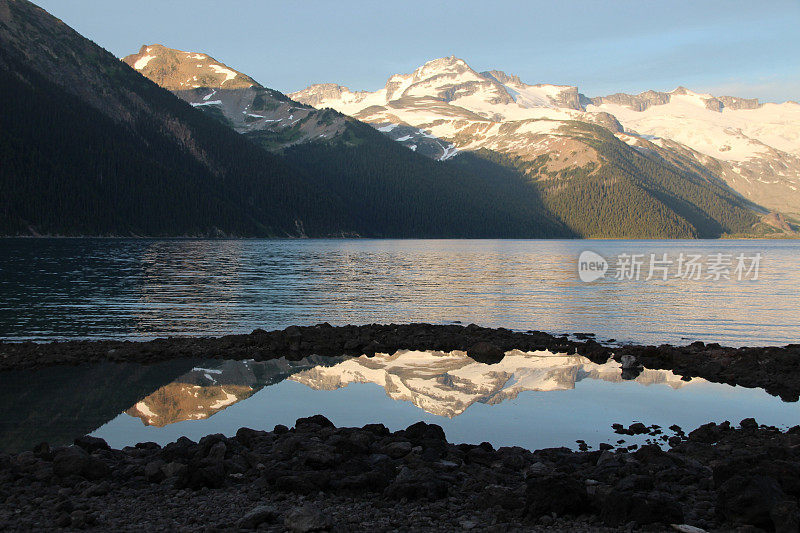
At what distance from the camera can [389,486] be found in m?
13.0

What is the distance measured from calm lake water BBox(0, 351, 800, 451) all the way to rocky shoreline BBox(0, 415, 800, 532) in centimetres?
267

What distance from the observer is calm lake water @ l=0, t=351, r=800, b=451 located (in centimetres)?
1938

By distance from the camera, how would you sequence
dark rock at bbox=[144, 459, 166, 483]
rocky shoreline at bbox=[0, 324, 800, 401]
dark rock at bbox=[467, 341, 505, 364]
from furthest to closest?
dark rock at bbox=[467, 341, 505, 364] → rocky shoreline at bbox=[0, 324, 800, 401] → dark rock at bbox=[144, 459, 166, 483]

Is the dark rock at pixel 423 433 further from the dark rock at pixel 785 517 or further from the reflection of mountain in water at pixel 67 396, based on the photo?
the reflection of mountain in water at pixel 67 396

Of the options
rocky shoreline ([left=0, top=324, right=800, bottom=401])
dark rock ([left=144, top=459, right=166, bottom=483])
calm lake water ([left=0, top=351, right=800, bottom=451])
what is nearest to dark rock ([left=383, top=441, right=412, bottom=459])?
calm lake water ([left=0, top=351, right=800, bottom=451])

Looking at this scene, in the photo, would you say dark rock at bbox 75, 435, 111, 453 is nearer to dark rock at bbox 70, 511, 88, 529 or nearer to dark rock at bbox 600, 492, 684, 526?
dark rock at bbox 70, 511, 88, 529

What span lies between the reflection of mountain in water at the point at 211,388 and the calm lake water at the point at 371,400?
5 cm

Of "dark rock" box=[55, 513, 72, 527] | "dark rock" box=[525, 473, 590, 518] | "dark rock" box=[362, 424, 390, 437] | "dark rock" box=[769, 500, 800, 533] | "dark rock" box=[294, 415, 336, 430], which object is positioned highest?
"dark rock" box=[769, 500, 800, 533]

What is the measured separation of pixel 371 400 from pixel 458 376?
5.34 metres

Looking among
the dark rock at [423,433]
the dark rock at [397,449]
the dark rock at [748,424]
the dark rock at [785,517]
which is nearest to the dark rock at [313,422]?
the dark rock at [423,433]

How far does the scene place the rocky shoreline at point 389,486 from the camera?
37.2 feet

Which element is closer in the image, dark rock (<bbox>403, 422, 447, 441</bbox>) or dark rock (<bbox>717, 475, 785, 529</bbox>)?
dark rock (<bbox>717, 475, 785, 529</bbox>)

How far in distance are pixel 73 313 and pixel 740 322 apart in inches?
1852

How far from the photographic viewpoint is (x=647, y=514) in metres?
11.3
